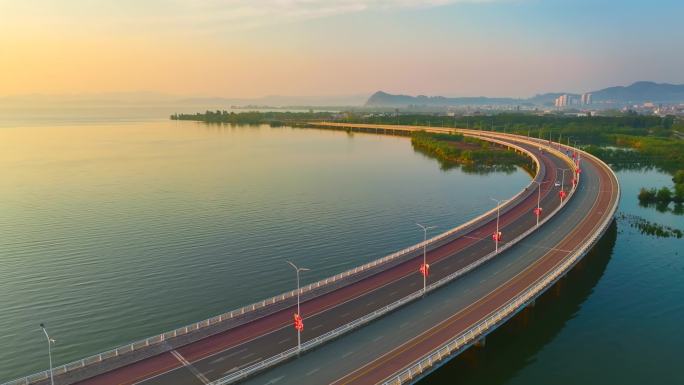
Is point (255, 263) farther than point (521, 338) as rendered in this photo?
Yes

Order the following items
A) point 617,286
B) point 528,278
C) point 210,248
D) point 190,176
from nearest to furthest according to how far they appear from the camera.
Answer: point 528,278
point 617,286
point 210,248
point 190,176

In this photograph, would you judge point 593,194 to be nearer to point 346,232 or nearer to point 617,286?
point 617,286

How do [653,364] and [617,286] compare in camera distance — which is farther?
[617,286]

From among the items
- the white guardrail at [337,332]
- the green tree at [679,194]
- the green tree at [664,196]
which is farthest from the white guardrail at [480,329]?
the green tree at [679,194]

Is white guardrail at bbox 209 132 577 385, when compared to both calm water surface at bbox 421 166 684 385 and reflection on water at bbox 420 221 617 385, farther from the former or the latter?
calm water surface at bbox 421 166 684 385

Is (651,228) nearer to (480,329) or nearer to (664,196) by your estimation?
(664,196)

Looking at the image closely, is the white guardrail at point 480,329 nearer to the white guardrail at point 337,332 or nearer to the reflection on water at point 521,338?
the reflection on water at point 521,338

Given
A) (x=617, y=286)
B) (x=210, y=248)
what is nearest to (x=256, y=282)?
(x=210, y=248)

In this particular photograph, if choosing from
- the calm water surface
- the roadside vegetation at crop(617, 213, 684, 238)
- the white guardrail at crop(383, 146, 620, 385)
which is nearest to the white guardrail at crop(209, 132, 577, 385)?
the white guardrail at crop(383, 146, 620, 385)

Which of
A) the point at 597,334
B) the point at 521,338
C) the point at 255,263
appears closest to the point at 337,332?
the point at 521,338
